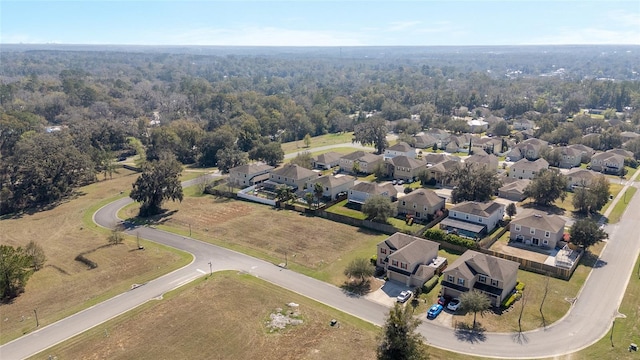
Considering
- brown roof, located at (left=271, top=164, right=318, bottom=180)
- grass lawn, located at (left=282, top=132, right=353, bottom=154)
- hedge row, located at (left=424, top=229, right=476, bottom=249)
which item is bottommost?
grass lawn, located at (left=282, top=132, right=353, bottom=154)

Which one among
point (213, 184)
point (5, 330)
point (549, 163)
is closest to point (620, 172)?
point (549, 163)

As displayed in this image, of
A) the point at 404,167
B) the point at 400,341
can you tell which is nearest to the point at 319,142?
the point at 404,167

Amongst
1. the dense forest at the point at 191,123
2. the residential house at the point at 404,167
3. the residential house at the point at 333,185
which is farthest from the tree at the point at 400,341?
the dense forest at the point at 191,123

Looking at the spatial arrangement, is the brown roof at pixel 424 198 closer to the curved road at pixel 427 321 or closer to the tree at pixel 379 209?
the tree at pixel 379 209

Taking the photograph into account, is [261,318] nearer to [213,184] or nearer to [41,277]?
[41,277]

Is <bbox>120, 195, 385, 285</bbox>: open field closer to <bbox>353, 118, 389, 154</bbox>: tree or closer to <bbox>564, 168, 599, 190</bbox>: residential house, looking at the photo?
<bbox>564, 168, 599, 190</bbox>: residential house

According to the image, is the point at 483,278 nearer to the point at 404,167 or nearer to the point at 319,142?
the point at 404,167

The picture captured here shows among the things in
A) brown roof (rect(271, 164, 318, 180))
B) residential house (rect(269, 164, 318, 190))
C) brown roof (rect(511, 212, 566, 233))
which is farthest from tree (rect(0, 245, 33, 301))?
brown roof (rect(511, 212, 566, 233))

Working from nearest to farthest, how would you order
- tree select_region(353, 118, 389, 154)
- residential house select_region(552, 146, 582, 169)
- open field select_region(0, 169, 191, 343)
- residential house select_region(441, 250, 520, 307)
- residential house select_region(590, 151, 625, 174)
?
residential house select_region(441, 250, 520, 307) < open field select_region(0, 169, 191, 343) < residential house select_region(590, 151, 625, 174) < residential house select_region(552, 146, 582, 169) < tree select_region(353, 118, 389, 154)
